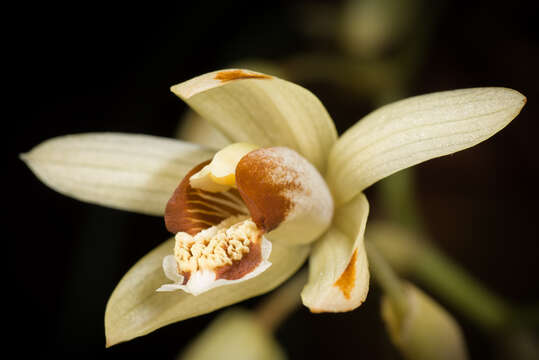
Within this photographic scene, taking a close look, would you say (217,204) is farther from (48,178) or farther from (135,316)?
(48,178)

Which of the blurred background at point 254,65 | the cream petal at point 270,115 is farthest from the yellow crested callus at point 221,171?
the blurred background at point 254,65

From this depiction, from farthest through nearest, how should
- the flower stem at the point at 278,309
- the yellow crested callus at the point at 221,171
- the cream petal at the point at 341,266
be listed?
the flower stem at the point at 278,309
the yellow crested callus at the point at 221,171
the cream petal at the point at 341,266

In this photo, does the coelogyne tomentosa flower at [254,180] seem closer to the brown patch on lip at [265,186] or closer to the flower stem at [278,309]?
the brown patch on lip at [265,186]

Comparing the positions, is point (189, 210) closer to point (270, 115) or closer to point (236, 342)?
point (270, 115)

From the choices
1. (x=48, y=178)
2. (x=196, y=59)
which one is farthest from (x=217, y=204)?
(x=196, y=59)

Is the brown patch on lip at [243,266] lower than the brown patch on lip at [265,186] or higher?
lower

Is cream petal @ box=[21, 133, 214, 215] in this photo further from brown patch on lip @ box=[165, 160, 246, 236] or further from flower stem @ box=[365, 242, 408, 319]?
flower stem @ box=[365, 242, 408, 319]

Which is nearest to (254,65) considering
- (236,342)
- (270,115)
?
(270,115)
